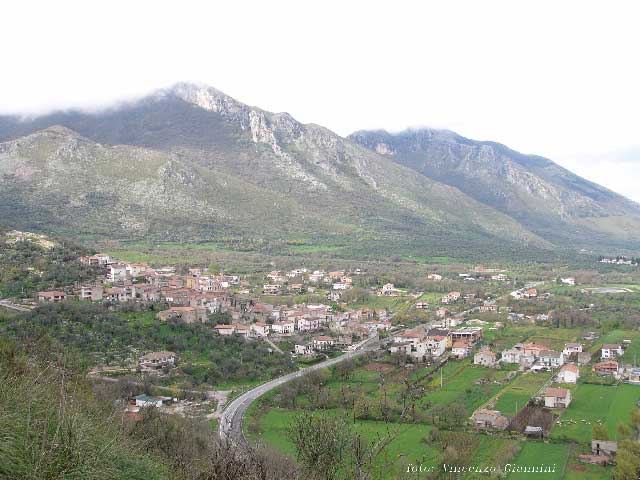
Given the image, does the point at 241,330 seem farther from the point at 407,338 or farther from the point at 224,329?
the point at 407,338

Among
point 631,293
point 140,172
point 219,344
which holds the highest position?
point 140,172

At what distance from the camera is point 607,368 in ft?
105

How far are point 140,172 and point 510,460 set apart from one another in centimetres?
6964

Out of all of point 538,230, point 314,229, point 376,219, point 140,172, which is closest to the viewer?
point 140,172

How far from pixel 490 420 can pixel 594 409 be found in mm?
5636

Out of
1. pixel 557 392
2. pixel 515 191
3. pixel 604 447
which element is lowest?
pixel 604 447

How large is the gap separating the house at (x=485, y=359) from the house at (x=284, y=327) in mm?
12294

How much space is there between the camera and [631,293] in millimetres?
56812

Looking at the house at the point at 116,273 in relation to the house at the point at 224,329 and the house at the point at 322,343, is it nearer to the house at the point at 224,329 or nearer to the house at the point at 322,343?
the house at the point at 224,329

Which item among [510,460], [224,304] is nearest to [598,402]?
[510,460]

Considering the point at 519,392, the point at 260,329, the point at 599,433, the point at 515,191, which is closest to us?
the point at 599,433

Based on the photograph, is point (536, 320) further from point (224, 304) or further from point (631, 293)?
point (224, 304)

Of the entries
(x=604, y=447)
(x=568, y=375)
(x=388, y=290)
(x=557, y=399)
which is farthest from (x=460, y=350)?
(x=388, y=290)

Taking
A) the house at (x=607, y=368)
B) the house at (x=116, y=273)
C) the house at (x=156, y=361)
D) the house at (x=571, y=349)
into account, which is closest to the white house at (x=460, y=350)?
the house at (x=571, y=349)
